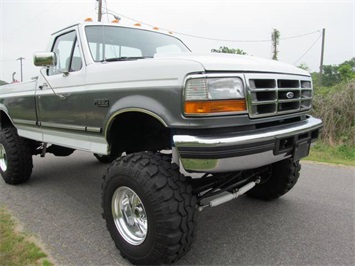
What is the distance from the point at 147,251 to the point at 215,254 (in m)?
0.64

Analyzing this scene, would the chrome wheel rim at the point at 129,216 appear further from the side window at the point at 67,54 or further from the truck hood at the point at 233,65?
the side window at the point at 67,54

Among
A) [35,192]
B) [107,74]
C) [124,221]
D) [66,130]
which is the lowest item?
[35,192]

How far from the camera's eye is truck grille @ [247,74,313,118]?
91.5 inches

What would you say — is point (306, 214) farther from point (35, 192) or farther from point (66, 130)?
point (35, 192)

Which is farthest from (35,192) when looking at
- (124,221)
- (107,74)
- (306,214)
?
(306,214)

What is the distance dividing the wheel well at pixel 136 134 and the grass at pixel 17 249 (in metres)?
1.09

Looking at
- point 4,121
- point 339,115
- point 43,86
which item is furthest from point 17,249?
point 339,115

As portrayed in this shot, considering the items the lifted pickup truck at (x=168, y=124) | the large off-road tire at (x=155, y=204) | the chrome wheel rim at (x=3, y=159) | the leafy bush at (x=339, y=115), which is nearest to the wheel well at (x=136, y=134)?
the lifted pickup truck at (x=168, y=124)

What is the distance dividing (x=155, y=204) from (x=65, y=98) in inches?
69.3

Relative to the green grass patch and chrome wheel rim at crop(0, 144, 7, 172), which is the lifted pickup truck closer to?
chrome wheel rim at crop(0, 144, 7, 172)

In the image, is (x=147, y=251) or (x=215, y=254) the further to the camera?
(x=215, y=254)

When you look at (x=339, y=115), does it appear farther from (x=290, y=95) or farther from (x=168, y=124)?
(x=168, y=124)

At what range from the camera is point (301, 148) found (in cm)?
264

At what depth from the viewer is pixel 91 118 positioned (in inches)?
120
